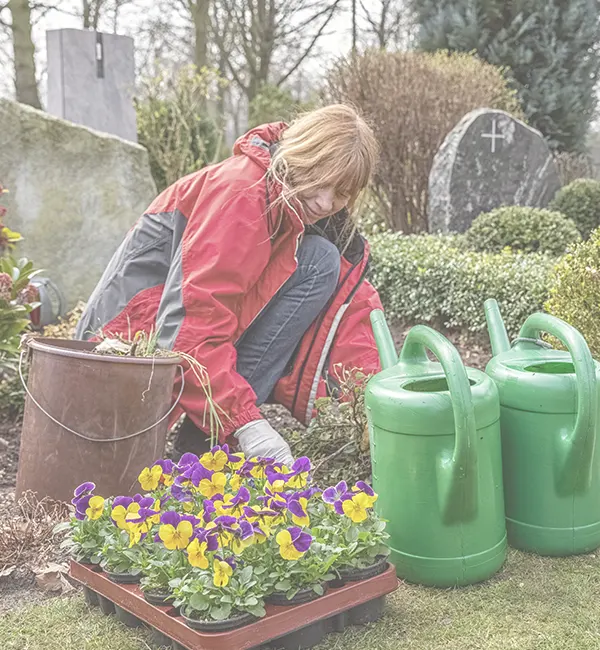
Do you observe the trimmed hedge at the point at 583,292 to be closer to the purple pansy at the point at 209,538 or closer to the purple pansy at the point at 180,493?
the purple pansy at the point at 180,493

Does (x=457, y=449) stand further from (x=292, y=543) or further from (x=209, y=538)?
(x=209, y=538)

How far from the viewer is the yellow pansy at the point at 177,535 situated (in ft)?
4.83

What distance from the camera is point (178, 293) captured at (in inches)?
92.0

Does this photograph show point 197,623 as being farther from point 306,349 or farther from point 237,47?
point 237,47

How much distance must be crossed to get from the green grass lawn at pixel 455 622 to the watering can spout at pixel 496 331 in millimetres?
586

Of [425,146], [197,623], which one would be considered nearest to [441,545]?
[197,623]

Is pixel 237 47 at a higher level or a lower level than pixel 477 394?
higher

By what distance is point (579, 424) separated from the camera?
1.78 m

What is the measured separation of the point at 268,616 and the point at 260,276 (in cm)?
132

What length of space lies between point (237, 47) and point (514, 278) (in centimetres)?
1235

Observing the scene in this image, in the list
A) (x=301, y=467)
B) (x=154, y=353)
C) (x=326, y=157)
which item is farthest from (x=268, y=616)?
(x=326, y=157)

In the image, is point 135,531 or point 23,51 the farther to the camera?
point 23,51

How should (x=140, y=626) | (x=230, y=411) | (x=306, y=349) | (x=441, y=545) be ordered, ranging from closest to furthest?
1. (x=140, y=626)
2. (x=441, y=545)
3. (x=230, y=411)
4. (x=306, y=349)

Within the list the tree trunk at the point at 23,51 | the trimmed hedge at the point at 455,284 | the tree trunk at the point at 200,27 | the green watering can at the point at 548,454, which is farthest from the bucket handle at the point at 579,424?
the tree trunk at the point at 200,27
